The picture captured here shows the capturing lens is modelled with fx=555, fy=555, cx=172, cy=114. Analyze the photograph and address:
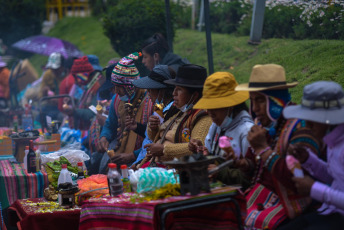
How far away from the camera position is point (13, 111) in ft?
43.9

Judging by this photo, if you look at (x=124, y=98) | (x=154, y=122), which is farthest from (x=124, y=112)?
(x=154, y=122)

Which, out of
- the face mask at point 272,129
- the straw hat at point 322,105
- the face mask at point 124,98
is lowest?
the face mask at point 124,98

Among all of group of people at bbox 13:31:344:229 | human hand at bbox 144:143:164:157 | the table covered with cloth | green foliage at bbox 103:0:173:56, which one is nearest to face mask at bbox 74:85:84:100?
green foliage at bbox 103:0:173:56

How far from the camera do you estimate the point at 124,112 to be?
7629 millimetres

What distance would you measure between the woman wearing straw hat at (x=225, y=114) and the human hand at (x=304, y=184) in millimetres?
731

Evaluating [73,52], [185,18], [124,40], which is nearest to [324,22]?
[124,40]

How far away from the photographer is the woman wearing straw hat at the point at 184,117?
548cm

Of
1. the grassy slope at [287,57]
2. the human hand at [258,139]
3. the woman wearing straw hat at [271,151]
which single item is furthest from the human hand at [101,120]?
the human hand at [258,139]

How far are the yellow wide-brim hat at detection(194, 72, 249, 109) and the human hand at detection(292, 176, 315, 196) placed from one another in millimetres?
1054

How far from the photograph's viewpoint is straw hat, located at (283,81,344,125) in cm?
382

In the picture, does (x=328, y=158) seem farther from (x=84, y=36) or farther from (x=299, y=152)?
(x=84, y=36)

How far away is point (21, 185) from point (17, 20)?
1758cm

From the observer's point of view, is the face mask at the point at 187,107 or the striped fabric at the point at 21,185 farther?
the striped fabric at the point at 21,185

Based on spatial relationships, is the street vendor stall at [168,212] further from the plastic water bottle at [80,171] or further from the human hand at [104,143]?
the human hand at [104,143]
